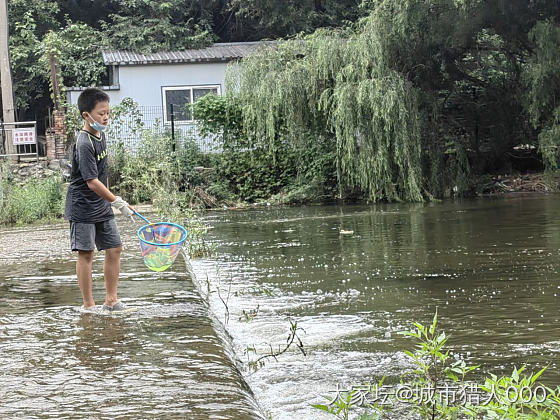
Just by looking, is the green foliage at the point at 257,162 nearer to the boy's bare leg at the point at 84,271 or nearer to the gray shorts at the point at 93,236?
the gray shorts at the point at 93,236

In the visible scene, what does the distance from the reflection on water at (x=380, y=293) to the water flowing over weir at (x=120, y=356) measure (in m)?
0.39

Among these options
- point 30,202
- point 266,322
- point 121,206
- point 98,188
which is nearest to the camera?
point 98,188

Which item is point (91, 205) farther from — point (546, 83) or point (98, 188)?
point (546, 83)

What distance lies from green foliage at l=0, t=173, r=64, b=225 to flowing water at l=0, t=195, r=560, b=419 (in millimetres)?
6022

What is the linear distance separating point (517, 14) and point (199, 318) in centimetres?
1693

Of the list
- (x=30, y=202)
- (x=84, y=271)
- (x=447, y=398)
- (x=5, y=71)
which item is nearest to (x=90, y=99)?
(x=84, y=271)

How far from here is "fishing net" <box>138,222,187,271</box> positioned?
6836 mm

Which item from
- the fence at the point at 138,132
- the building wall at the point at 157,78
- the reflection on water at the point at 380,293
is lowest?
the reflection on water at the point at 380,293

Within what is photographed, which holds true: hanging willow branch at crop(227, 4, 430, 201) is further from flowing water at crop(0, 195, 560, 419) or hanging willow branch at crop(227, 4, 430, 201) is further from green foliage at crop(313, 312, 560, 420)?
green foliage at crop(313, 312, 560, 420)

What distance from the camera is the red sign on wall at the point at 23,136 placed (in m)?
22.8

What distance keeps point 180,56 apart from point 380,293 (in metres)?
21.9

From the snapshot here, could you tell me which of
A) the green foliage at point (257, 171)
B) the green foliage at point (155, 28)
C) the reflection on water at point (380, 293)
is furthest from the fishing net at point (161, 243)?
the green foliage at point (155, 28)

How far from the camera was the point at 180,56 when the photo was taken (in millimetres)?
28219

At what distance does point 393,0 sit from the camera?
20.0m
